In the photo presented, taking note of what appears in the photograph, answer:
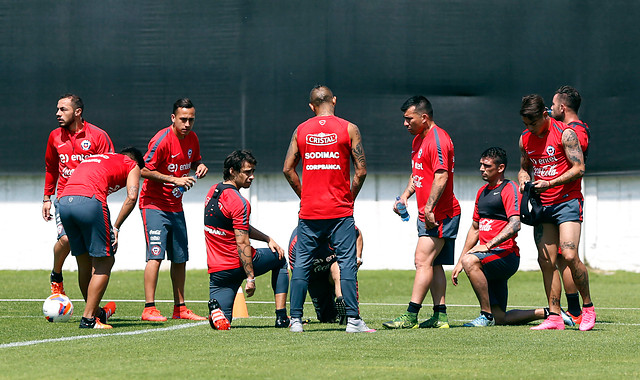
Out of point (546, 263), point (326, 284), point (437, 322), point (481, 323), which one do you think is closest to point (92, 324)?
point (326, 284)

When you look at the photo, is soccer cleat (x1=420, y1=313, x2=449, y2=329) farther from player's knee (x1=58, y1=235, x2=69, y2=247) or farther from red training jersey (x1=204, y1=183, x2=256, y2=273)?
player's knee (x1=58, y1=235, x2=69, y2=247)

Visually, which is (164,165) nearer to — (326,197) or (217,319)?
(217,319)

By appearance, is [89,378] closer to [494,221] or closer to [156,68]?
[494,221]

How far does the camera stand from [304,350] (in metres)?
6.29

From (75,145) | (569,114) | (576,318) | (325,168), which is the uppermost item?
(569,114)

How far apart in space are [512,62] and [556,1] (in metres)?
1.45

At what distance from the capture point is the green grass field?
5320mm

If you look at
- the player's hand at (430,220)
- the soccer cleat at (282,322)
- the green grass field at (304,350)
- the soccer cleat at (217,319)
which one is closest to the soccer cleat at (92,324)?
the green grass field at (304,350)

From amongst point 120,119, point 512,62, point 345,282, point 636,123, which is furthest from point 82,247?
point 636,123

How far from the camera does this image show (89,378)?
506cm

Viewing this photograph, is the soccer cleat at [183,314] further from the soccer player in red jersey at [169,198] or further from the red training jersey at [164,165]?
the red training jersey at [164,165]

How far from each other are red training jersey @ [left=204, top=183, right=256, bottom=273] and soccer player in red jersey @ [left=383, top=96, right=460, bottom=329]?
1.56 metres

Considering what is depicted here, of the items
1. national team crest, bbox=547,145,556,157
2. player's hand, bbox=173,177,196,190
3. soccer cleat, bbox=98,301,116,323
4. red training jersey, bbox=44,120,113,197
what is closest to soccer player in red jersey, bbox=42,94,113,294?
red training jersey, bbox=44,120,113,197

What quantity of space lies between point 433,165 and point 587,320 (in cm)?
188
